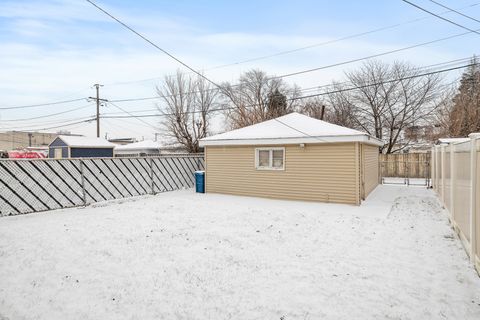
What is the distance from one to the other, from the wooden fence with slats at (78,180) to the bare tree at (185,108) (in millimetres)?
Result: 11040

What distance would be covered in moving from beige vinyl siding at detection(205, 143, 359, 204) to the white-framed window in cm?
16

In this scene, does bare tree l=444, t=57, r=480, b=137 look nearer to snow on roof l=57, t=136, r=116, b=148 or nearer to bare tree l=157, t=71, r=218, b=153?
bare tree l=157, t=71, r=218, b=153

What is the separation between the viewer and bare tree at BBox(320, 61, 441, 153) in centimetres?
2348

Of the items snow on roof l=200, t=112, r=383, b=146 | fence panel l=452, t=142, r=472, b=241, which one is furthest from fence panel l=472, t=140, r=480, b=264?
snow on roof l=200, t=112, r=383, b=146

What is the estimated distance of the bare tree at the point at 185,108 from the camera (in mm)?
25297

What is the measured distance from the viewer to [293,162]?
1100 cm

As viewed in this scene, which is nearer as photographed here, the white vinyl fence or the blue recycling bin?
the white vinyl fence

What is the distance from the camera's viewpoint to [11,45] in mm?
10641

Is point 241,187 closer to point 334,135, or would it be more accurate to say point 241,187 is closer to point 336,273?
point 334,135

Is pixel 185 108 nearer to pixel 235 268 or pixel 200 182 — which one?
pixel 200 182

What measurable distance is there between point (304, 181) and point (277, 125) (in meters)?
2.92

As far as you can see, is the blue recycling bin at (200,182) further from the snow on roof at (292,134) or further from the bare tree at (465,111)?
the bare tree at (465,111)

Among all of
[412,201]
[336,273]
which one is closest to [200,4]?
[336,273]

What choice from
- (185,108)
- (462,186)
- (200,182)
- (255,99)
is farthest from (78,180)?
(255,99)
